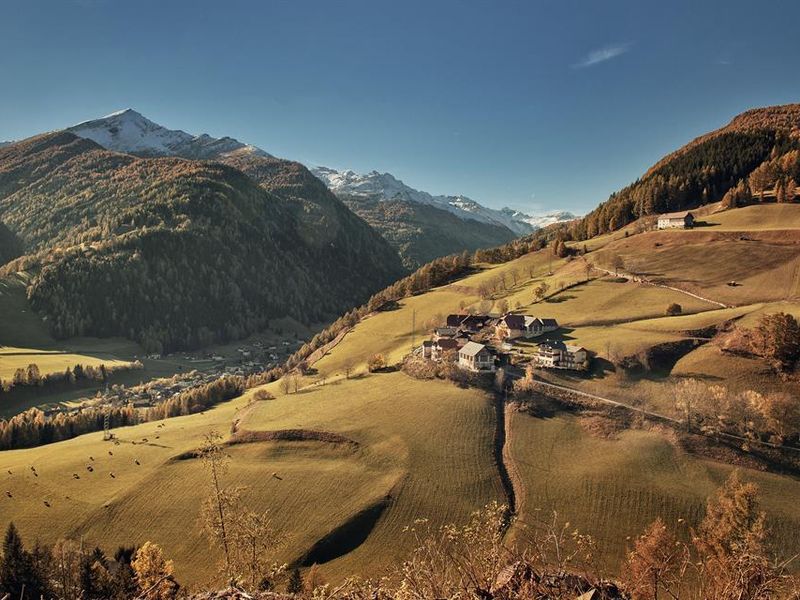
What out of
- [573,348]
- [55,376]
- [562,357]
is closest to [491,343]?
[562,357]

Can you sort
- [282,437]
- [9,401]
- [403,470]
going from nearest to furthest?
[403,470] < [282,437] < [9,401]

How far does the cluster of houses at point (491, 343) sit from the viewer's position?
8781 centimetres

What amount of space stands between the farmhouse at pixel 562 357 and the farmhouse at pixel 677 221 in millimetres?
93318

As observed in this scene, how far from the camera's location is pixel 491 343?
358ft

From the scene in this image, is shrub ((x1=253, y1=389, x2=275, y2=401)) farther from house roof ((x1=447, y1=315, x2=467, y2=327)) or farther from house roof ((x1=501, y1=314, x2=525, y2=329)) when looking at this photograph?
house roof ((x1=501, y1=314, x2=525, y2=329))

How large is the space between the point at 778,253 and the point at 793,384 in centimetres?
6701

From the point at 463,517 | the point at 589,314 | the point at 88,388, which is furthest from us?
the point at 88,388

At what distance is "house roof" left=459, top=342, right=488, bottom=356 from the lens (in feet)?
305

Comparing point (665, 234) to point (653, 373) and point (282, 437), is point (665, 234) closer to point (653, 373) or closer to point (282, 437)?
point (653, 373)

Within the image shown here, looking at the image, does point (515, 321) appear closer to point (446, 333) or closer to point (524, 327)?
point (524, 327)

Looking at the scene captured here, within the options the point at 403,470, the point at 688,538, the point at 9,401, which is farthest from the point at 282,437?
the point at 9,401

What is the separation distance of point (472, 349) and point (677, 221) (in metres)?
105

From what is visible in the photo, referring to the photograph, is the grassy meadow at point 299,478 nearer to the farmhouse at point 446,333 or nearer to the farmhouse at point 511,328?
the farmhouse at point 446,333

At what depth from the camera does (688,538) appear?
173 feet
